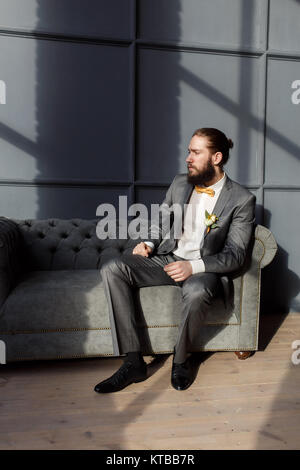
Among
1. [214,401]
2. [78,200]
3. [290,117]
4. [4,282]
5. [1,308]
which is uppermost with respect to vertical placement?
[290,117]

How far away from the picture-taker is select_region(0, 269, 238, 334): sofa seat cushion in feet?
6.74

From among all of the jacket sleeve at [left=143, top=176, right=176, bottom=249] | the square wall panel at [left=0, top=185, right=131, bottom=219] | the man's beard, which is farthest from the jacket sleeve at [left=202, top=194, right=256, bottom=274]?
the square wall panel at [left=0, top=185, right=131, bottom=219]

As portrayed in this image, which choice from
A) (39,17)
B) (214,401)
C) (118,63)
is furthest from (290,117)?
(214,401)

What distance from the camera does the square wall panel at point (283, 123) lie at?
3.27 m

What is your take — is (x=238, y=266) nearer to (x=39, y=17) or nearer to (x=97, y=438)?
(x=97, y=438)

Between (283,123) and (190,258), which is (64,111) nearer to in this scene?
(190,258)

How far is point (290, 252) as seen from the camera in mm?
3398

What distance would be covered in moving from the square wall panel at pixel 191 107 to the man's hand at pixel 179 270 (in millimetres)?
1221

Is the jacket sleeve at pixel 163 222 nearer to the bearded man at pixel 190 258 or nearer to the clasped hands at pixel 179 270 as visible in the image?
the bearded man at pixel 190 258

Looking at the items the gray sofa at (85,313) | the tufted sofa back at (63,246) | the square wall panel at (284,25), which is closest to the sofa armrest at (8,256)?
the gray sofa at (85,313)

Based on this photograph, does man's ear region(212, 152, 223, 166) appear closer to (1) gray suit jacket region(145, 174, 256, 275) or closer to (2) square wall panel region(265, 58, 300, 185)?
(1) gray suit jacket region(145, 174, 256, 275)

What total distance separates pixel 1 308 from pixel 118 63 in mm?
1990
